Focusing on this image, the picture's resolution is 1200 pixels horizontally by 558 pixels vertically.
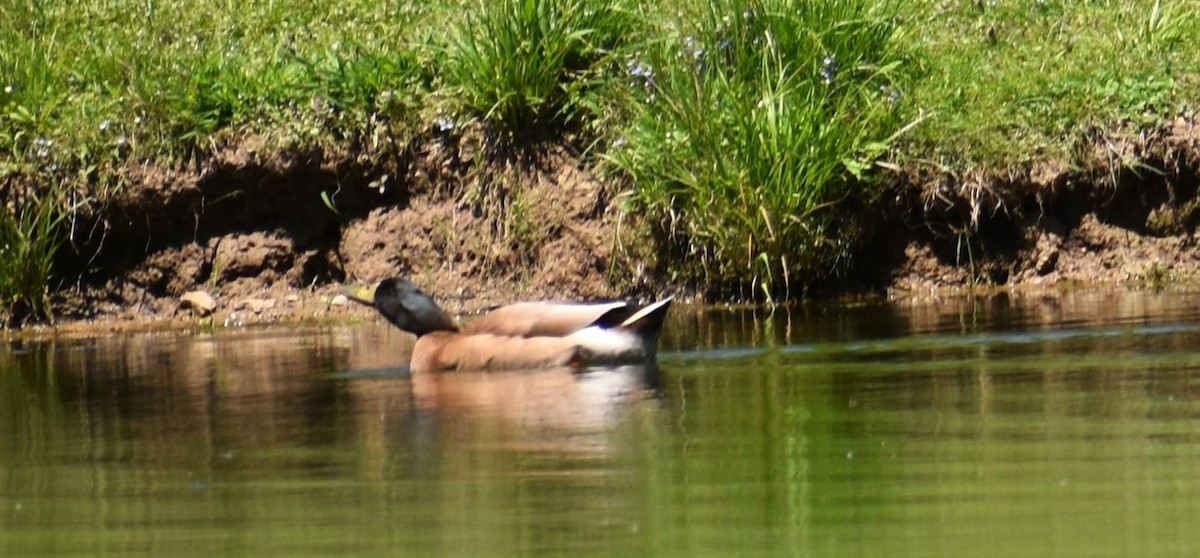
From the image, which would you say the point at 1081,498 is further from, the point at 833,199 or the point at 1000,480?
the point at 833,199

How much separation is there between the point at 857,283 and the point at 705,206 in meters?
1.10

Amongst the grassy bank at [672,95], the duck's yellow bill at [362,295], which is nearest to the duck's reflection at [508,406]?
the duck's yellow bill at [362,295]

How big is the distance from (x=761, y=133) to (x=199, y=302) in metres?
3.58

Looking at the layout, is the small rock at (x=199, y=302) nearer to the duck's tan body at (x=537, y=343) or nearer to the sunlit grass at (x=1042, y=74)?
the duck's tan body at (x=537, y=343)

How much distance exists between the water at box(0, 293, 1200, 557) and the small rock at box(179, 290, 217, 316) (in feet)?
7.58

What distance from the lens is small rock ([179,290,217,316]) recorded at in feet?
40.1

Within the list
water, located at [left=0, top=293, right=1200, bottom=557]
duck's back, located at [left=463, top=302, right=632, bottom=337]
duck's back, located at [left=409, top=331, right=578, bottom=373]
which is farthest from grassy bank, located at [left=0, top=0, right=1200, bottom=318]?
duck's back, located at [left=409, top=331, right=578, bottom=373]

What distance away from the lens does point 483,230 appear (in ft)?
40.2

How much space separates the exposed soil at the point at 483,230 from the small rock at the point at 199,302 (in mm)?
52

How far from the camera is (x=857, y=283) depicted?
1150 cm

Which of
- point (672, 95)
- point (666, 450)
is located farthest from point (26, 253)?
point (666, 450)

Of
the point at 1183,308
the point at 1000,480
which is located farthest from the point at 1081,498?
the point at 1183,308

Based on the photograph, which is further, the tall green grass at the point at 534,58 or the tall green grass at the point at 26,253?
the tall green grass at the point at 26,253

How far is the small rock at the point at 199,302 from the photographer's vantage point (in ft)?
40.1
